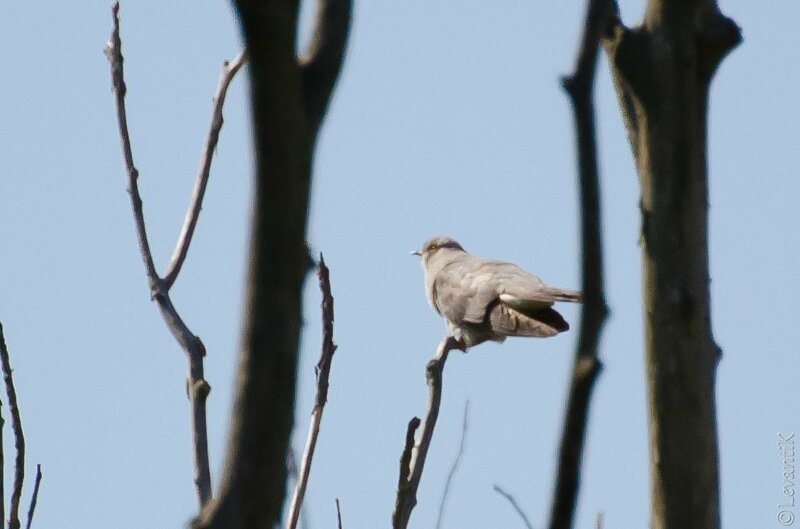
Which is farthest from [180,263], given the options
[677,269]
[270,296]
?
[270,296]

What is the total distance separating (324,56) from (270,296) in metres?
0.43

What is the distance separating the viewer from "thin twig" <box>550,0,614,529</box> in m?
1.23

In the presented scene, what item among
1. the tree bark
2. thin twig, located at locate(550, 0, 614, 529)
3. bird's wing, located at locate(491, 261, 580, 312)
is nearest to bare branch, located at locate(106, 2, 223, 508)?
the tree bark

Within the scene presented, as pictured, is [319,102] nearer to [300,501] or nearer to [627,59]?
[627,59]

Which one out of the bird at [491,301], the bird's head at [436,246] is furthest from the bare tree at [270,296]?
the bird's head at [436,246]

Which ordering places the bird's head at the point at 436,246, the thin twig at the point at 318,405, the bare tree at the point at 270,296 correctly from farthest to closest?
the bird's head at the point at 436,246 → the thin twig at the point at 318,405 → the bare tree at the point at 270,296

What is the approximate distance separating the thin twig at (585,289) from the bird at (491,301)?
5.75 meters

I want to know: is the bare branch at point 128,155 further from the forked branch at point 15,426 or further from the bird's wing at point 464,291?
the bird's wing at point 464,291

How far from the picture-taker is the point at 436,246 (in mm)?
10945

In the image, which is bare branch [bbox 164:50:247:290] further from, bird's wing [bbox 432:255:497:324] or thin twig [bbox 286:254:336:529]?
bird's wing [bbox 432:255:497:324]

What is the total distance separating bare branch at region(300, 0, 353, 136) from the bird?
5399 mm

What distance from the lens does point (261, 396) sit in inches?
48.4

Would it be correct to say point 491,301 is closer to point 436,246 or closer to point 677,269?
point 436,246

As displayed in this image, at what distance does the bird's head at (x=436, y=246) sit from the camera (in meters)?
10.9
